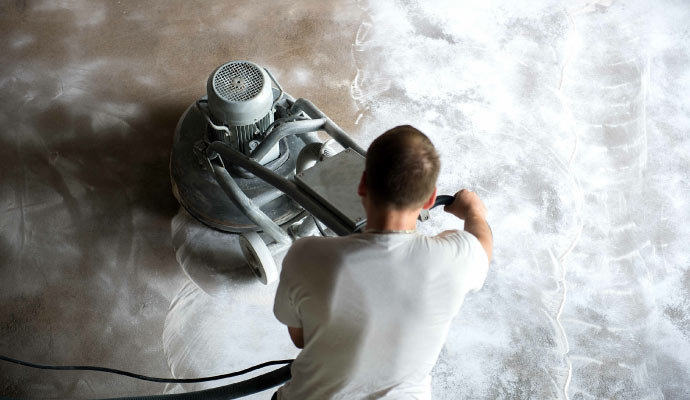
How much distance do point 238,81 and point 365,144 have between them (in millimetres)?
789

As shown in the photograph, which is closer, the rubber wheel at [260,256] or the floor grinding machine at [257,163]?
the floor grinding machine at [257,163]

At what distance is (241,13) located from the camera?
9.73ft

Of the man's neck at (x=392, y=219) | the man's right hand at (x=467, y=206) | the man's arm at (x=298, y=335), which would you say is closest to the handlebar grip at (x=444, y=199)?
the man's right hand at (x=467, y=206)

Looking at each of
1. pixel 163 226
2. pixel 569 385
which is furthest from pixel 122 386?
pixel 569 385

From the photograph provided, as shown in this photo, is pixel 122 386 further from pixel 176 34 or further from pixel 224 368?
pixel 176 34

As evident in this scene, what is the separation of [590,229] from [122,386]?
195cm

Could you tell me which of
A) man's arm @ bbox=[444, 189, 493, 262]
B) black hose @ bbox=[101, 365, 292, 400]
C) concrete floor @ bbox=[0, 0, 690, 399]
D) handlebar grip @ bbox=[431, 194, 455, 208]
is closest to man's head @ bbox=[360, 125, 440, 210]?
man's arm @ bbox=[444, 189, 493, 262]

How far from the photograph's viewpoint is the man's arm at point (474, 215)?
140cm

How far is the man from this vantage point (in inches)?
45.0

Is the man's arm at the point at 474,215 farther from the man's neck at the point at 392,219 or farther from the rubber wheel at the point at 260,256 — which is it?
the rubber wheel at the point at 260,256

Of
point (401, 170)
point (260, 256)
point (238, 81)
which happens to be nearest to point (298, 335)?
point (401, 170)

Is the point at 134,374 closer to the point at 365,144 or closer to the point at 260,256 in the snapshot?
the point at 260,256

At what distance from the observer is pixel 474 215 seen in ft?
4.95

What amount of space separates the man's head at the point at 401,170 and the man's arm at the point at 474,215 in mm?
278
